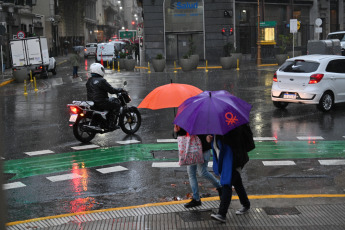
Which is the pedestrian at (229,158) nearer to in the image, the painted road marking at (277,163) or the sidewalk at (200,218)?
the sidewalk at (200,218)

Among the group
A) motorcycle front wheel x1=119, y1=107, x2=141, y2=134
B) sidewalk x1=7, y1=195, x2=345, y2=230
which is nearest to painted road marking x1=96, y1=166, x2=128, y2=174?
sidewalk x1=7, y1=195, x2=345, y2=230

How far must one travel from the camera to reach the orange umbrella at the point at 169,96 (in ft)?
26.5

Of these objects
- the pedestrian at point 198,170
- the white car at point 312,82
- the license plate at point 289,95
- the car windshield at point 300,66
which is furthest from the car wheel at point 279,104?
the pedestrian at point 198,170

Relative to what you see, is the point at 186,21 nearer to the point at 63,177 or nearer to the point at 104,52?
the point at 104,52

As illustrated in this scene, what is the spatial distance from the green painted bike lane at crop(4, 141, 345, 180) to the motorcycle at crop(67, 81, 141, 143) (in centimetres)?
82

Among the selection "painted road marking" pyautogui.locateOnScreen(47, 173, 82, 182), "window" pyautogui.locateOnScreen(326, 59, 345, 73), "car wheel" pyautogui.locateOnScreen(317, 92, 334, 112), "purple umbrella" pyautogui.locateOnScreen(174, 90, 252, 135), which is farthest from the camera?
"window" pyautogui.locateOnScreen(326, 59, 345, 73)

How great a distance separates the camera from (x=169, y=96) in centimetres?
819

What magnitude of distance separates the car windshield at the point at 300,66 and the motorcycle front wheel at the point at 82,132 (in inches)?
266

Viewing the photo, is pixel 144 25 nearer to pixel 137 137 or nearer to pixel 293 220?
pixel 137 137

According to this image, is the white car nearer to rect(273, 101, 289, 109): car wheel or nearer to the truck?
rect(273, 101, 289, 109): car wheel

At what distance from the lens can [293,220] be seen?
22.1ft

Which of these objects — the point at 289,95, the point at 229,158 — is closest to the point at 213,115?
the point at 229,158

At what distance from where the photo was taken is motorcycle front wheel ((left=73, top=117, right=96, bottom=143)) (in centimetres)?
1234

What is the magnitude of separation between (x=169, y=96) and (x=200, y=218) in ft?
A: 6.72
